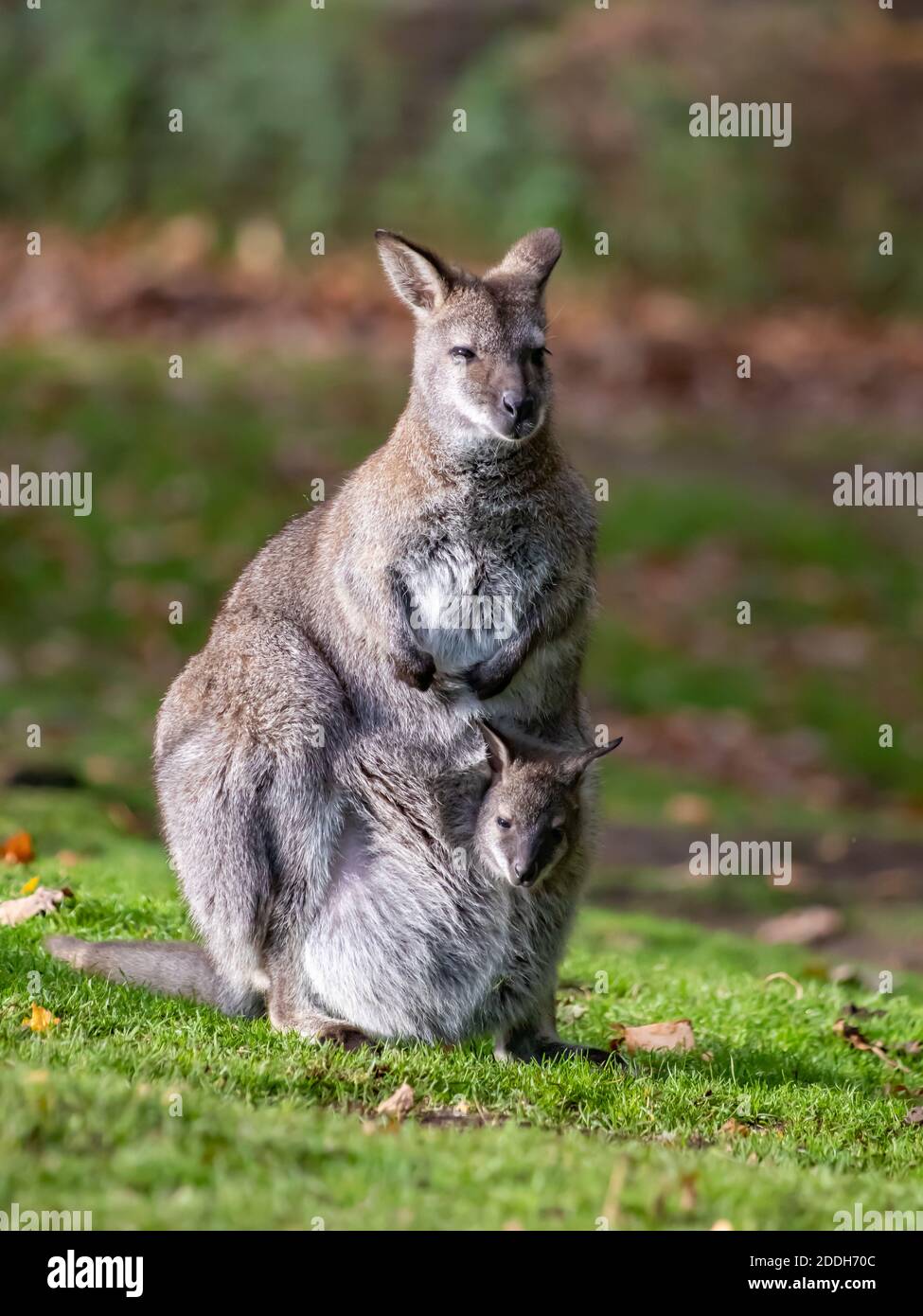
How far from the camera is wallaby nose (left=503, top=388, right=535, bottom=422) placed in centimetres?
580

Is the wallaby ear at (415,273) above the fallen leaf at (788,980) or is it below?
above

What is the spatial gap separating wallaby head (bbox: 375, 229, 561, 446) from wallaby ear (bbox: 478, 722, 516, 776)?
938mm

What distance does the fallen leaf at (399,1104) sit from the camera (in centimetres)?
495

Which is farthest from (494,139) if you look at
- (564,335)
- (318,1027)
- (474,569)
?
(318,1027)

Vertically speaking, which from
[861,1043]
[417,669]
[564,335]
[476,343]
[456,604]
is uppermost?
[564,335]

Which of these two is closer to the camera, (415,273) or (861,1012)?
(415,273)

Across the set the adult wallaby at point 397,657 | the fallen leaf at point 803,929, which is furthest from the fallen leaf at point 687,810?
the adult wallaby at point 397,657

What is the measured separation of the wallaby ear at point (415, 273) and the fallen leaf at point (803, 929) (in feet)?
17.4

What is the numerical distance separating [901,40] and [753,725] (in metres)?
12.3

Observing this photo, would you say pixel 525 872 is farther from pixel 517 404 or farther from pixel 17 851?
pixel 17 851

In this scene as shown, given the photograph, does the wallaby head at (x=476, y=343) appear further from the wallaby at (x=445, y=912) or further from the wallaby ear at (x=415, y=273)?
the wallaby at (x=445, y=912)

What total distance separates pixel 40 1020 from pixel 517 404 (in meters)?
2.39

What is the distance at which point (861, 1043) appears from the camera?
686 centimetres

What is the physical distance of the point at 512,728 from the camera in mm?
6141
